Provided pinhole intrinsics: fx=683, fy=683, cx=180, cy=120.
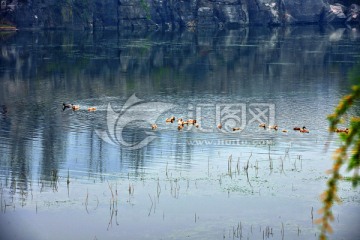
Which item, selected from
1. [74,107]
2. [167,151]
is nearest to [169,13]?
[74,107]

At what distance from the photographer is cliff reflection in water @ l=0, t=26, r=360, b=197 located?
37062 mm

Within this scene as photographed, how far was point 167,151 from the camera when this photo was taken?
37438 mm

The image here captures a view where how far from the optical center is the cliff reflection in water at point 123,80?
122 ft

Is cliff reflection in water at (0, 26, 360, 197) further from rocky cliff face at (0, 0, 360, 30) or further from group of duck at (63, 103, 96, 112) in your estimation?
rocky cliff face at (0, 0, 360, 30)

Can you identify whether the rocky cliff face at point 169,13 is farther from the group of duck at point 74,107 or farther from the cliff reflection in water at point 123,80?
the group of duck at point 74,107

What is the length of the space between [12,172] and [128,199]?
295 inches

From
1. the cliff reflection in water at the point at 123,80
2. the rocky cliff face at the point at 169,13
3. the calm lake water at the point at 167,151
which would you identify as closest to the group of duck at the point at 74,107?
the calm lake water at the point at 167,151

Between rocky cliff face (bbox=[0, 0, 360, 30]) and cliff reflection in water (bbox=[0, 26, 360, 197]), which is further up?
rocky cliff face (bbox=[0, 0, 360, 30])

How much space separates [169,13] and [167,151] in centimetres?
11711

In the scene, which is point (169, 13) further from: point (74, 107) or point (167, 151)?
point (167, 151)

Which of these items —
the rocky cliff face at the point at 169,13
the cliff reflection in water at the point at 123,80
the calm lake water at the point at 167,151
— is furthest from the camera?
the rocky cliff face at the point at 169,13

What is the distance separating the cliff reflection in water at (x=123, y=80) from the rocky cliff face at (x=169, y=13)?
16266mm

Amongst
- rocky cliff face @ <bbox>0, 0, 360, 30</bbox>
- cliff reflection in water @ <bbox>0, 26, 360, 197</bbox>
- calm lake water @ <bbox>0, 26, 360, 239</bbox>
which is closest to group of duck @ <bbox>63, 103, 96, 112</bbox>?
calm lake water @ <bbox>0, 26, 360, 239</bbox>

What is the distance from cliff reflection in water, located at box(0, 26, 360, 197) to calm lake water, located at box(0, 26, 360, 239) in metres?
0.19
